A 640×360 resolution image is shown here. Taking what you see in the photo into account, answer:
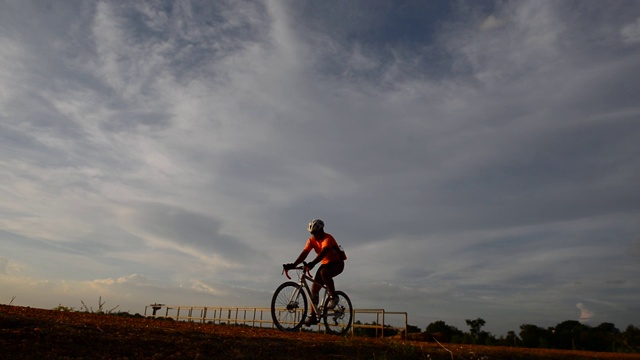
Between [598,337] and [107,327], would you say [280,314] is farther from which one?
[598,337]

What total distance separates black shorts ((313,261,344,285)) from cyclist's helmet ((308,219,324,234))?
887mm

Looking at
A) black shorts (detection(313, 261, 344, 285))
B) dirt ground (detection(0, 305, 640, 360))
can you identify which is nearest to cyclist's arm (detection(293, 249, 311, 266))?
black shorts (detection(313, 261, 344, 285))

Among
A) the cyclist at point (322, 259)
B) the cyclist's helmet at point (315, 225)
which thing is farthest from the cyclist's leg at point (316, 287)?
the cyclist's helmet at point (315, 225)

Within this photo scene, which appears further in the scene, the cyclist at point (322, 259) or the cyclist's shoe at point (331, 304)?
the cyclist's shoe at point (331, 304)

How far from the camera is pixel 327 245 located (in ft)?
38.3

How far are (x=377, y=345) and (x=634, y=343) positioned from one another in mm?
15093

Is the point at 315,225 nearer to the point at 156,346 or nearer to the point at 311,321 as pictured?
the point at 311,321

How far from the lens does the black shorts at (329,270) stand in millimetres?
11852

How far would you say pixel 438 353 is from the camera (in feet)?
28.8

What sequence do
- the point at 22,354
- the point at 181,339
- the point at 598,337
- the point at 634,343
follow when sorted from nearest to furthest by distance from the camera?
the point at 22,354 < the point at 181,339 < the point at 634,343 < the point at 598,337

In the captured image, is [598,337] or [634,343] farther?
[598,337]

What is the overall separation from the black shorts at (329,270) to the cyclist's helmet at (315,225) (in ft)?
2.91

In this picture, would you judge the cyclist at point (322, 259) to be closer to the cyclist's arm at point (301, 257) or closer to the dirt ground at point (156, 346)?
the cyclist's arm at point (301, 257)

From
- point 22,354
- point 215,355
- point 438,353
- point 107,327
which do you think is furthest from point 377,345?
point 22,354
